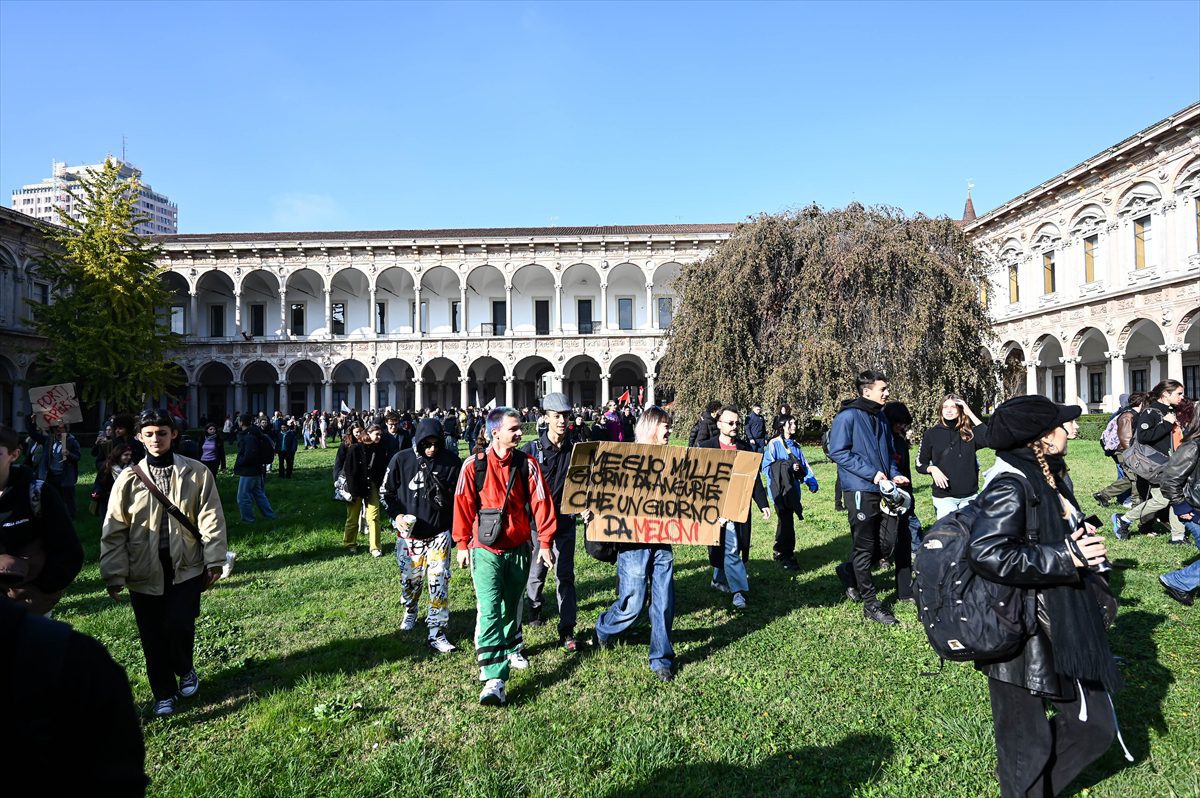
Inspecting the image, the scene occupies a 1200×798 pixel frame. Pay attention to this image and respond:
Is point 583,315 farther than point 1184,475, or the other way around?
point 583,315

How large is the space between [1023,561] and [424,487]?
3964 millimetres

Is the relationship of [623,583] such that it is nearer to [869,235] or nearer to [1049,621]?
[1049,621]

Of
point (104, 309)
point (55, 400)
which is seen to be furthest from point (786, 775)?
point (104, 309)

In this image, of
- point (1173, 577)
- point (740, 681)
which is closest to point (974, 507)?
point (740, 681)

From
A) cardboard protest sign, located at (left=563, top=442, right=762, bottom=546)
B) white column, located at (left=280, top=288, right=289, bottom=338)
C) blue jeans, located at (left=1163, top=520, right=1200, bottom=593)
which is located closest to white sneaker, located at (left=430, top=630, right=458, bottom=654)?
cardboard protest sign, located at (left=563, top=442, right=762, bottom=546)

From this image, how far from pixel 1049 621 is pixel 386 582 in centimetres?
614

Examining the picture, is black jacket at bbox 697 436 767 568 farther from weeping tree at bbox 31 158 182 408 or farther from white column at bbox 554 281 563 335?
white column at bbox 554 281 563 335

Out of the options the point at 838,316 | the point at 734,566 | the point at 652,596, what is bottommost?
the point at 734,566

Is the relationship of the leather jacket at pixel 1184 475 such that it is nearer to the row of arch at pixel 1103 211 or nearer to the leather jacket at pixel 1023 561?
the leather jacket at pixel 1023 561

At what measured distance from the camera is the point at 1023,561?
2408mm

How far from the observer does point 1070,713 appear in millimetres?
2525

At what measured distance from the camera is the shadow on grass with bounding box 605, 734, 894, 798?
3.01 m

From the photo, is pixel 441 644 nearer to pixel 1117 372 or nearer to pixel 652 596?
pixel 652 596

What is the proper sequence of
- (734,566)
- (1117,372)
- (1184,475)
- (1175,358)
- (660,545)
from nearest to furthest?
(660,545) < (1184,475) < (734,566) < (1175,358) < (1117,372)
